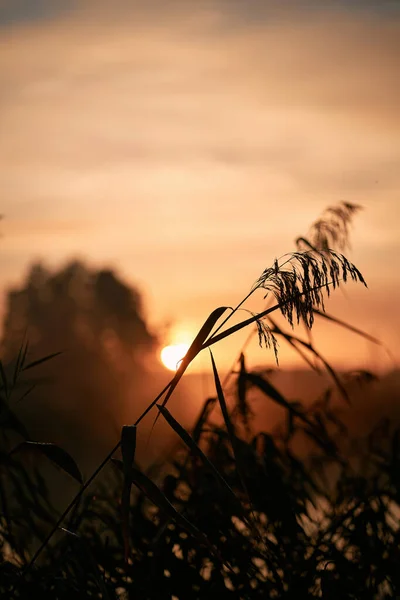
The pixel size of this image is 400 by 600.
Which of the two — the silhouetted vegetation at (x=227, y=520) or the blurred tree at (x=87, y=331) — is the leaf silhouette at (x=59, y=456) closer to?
the silhouetted vegetation at (x=227, y=520)

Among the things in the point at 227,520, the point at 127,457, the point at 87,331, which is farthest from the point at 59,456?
the point at 87,331

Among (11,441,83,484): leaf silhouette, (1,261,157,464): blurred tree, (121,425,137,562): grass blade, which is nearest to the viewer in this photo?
(121,425,137,562): grass blade

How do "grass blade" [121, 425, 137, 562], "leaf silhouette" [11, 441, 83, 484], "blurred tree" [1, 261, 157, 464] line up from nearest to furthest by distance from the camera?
"grass blade" [121, 425, 137, 562], "leaf silhouette" [11, 441, 83, 484], "blurred tree" [1, 261, 157, 464]

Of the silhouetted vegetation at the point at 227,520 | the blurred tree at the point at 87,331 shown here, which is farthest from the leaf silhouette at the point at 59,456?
the blurred tree at the point at 87,331

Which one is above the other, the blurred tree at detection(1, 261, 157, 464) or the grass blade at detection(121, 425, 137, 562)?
the blurred tree at detection(1, 261, 157, 464)

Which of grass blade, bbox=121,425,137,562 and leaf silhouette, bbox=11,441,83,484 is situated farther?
leaf silhouette, bbox=11,441,83,484

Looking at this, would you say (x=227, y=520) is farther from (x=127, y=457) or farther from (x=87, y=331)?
(x=87, y=331)

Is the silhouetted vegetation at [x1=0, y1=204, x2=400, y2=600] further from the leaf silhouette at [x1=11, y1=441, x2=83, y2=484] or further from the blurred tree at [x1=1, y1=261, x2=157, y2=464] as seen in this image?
the blurred tree at [x1=1, y1=261, x2=157, y2=464]

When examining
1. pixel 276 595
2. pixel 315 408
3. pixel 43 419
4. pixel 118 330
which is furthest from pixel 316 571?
pixel 118 330

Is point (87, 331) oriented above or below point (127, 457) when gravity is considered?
above

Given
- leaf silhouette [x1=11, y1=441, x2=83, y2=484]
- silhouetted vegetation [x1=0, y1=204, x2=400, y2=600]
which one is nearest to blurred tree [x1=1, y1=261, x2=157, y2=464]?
silhouetted vegetation [x1=0, y1=204, x2=400, y2=600]

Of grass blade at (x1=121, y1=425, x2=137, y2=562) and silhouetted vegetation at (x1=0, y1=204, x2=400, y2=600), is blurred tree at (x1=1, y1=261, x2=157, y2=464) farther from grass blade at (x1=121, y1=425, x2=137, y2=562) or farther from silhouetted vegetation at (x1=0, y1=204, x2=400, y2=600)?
grass blade at (x1=121, y1=425, x2=137, y2=562)

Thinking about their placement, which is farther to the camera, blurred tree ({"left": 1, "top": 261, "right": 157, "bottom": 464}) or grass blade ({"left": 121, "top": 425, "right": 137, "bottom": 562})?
blurred tree ({"left": 1, "top": 261, "right": 157, "bottom": 464})

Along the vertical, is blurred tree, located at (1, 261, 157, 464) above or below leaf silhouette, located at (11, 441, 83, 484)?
above
